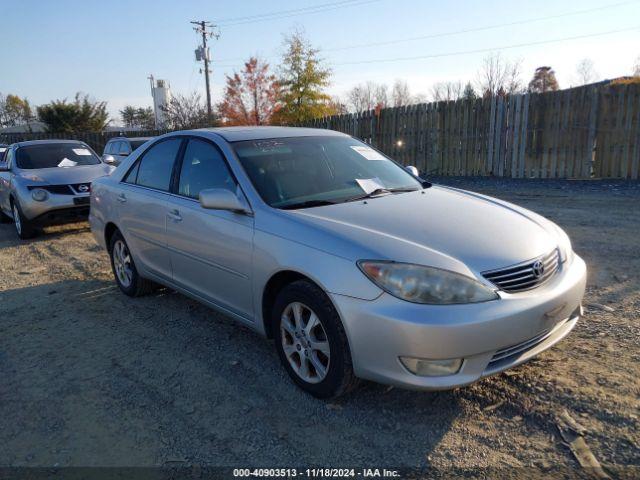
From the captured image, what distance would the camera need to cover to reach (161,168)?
4664mm

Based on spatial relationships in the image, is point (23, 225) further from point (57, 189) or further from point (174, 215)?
point (174, 215)

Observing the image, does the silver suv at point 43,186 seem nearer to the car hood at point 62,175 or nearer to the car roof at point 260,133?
the car hood at point 62,175

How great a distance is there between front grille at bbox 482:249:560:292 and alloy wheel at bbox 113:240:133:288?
12.3 feet

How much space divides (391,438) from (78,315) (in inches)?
135

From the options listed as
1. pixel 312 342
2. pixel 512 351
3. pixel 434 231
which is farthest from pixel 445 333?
pixel 312 342

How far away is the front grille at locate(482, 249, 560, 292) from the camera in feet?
9.00

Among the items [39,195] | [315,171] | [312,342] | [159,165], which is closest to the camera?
[312,342]

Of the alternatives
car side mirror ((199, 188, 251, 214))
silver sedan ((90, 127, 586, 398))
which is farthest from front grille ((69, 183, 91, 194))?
car side mirror ((199, 188, 251, 214))

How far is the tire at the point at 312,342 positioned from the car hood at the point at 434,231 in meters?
0.33

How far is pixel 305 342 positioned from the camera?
3121mm

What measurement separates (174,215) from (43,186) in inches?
213

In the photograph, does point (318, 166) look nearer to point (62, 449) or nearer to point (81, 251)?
point (62, 449)

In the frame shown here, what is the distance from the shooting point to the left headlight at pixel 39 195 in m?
8.28

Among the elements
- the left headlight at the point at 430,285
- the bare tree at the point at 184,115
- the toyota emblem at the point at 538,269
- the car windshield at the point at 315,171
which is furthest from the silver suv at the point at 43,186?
the bare tree at the point at 184,115
